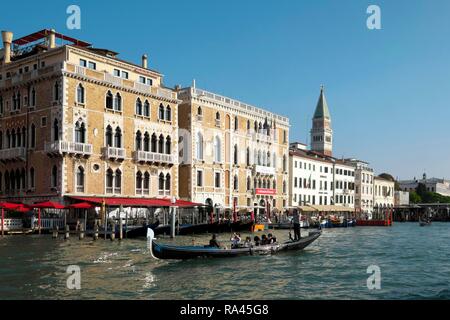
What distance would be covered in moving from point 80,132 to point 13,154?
15.2 feet

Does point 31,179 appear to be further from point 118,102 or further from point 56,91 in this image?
point 118,102

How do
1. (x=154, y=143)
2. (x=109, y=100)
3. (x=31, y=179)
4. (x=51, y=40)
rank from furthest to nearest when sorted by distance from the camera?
(x=154, y=143)
(x=109, y=100)
(x=51, y=40)
(x=31, y=179)

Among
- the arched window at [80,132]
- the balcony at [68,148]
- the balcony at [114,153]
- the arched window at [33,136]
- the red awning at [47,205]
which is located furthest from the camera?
the balcony at [114,153]

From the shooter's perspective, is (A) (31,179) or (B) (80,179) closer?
(B) (80,179)

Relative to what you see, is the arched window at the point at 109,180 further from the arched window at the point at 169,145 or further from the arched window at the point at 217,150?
the arched window at the point at 217,150

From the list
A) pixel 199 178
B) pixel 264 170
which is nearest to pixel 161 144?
pixel 199 178

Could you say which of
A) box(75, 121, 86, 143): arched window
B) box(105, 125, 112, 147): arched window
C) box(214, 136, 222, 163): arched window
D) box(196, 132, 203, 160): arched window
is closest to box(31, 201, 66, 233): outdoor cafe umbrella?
box(75, 121, 86, 143): arched window

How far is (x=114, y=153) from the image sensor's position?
3475 cm

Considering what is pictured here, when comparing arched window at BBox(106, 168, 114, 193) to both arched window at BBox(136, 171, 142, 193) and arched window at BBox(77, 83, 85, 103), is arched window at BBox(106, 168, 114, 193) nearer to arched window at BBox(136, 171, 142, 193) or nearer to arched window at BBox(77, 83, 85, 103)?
arched window at BBox(136, 171, 142, 193)

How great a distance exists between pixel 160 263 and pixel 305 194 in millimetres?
43010

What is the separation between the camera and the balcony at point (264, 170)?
49.5 meters

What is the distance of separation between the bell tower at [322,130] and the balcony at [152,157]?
5718 centimetres

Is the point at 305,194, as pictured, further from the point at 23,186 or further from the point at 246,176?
the point at 23,186

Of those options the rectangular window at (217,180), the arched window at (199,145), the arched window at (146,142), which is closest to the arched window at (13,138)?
the arched window at (146,142)
